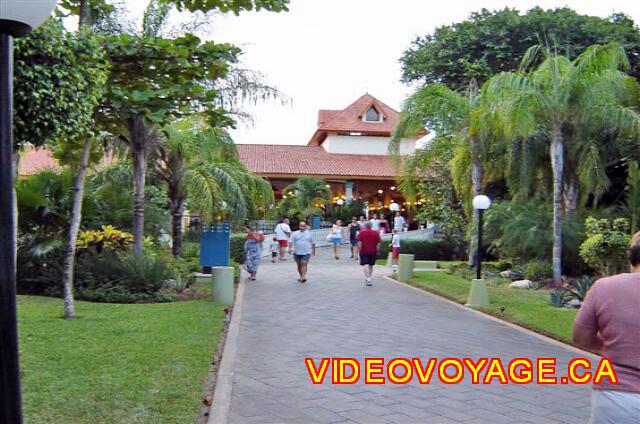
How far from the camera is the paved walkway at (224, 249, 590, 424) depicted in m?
5.51

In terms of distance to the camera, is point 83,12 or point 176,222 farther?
point 176,222

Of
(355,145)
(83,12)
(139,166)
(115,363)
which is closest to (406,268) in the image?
(139,166)

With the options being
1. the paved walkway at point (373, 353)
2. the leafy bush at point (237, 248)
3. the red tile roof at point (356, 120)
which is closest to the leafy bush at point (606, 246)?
the paved walkway at point (373, 353)

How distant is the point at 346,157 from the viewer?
41656 millimetres

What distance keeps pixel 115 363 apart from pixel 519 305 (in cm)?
791

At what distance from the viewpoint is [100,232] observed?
13.5 metres

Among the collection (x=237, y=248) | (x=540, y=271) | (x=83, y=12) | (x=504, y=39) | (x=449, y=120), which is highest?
(x=504, y=39)

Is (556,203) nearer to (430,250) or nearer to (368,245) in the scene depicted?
(368,245)

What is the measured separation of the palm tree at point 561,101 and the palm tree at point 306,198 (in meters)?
19.4

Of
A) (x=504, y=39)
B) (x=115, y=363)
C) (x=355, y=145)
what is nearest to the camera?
(x=115, y=363)

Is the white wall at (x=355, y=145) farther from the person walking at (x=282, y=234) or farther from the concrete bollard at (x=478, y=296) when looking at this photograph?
the concrete bollard at (x=478, y=296)

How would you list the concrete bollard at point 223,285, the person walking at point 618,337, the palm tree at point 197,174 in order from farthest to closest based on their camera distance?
the palm tree at point 197,174, the concrete bollard at point 223,285, the person walking at point 618,337

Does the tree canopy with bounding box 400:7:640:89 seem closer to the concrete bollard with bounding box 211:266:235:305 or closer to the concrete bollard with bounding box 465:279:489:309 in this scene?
the concrete bollard with bounding box 465:279:489:309

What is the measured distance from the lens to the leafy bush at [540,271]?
1569 cm
